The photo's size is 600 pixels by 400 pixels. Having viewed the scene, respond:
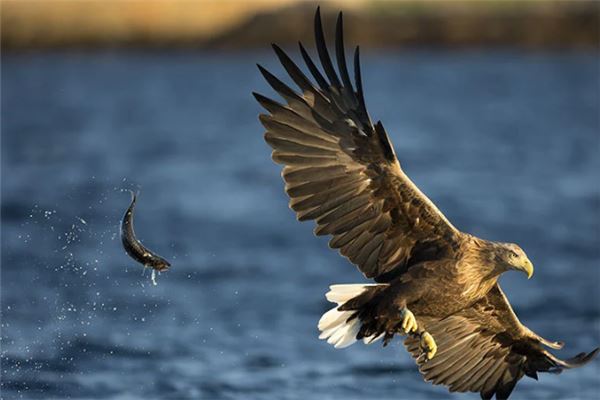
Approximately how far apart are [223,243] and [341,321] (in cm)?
754

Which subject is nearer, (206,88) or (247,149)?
(247,149)

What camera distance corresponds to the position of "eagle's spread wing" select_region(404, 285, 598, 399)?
25.5ft

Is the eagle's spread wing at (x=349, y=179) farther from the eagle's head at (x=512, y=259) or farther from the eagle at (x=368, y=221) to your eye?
the eagle's head at (x=512, y=259)

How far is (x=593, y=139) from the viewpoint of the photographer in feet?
86.9

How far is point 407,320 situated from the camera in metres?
7.09

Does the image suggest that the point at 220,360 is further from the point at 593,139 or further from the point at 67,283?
the point at 593,139

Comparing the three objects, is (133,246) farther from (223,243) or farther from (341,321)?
(223,243)

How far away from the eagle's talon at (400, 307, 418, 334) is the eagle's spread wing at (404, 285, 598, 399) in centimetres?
59

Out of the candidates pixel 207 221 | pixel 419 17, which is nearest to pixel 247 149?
pixel 207 221

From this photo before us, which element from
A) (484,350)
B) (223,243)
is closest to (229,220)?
(223,243)

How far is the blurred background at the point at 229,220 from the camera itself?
952 centimetres

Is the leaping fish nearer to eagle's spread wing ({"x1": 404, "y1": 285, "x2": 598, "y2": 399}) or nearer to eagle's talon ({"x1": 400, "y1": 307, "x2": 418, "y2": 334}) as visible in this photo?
eagle's talon ({"x1": 400, "y1": 307, "x2": 418, "y2": 334})

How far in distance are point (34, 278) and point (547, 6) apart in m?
41.5

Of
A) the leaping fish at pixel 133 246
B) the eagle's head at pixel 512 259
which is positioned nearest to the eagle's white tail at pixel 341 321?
the eagle's head at pixel 512 259
